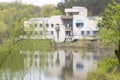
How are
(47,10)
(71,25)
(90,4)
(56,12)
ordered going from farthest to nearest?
(47,10)
(56,12)
(90,4)
(71,25)

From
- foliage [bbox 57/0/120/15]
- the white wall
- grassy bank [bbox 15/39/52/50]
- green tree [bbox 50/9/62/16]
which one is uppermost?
foliage [bbox 57/0/120/15]

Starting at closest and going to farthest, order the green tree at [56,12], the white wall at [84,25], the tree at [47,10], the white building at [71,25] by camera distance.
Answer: the white wall at [84,25], the white building at [71,25], the green tree at [56,12], the tree at [47,10]

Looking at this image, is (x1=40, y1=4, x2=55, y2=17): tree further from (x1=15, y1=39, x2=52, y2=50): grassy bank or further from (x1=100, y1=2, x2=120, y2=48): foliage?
(x1=100, y1=2, x2=120, y2=48): foliage

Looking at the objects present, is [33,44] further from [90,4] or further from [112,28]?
[90,4]

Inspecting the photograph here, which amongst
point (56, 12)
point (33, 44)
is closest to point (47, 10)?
point (56, 12)

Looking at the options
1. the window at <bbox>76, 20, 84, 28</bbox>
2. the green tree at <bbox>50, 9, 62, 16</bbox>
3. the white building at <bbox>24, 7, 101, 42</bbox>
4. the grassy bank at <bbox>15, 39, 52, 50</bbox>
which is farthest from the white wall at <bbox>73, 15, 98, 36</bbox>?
the grassy bank at <bbox>15, 39, 52, 50</bbox>

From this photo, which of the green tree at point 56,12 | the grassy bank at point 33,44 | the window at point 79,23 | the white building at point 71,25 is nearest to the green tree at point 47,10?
the green tree at point 56,12

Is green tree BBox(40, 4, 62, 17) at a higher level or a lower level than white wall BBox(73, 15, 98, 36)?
higher

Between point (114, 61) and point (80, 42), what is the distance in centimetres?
2815

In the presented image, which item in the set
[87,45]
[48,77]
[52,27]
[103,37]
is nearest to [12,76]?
[103,37]

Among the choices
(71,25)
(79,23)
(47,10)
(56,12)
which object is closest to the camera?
(79,23)

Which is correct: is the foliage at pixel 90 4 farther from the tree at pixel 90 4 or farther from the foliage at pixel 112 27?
the foliage at pixel 112 27

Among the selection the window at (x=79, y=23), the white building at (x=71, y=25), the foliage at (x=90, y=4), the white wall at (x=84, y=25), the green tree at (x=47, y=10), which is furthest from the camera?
the green tree at (x=47, y=10)

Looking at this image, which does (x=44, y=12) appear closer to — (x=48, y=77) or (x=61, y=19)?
(x=61, y=19)
